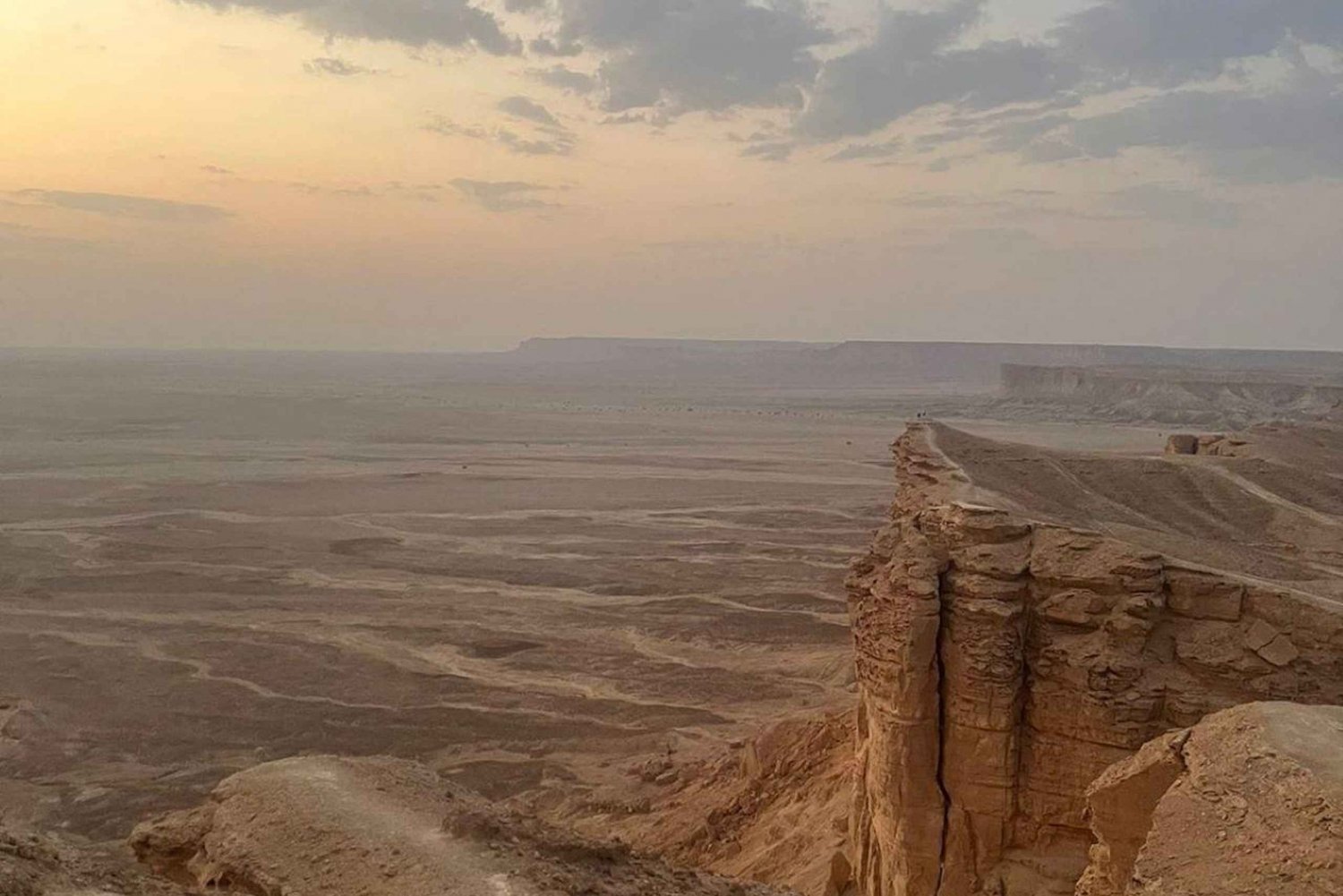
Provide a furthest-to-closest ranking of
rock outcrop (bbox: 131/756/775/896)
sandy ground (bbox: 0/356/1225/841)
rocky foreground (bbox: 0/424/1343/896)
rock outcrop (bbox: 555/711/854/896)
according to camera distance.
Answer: sandy ground (bbox: 0/356/1225/841)
rock outcrop (bbox: 555/711/854/896)
rock outcrop (bbox: 131/756/775/896)
rocky foreground (bbox: 0/424/1343/896)

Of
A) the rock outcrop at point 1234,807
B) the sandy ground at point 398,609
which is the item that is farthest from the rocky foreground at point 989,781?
the sandy ground at point 398,609

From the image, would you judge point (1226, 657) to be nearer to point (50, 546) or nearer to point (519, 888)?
point (519, 888)

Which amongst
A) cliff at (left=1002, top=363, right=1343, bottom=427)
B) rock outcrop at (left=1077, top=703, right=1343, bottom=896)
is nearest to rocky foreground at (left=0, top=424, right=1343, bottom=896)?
rock outcrop at (left=1077, top=703, right=1343, bottom=896)

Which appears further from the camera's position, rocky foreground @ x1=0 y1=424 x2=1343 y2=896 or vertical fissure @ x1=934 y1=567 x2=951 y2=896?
vertical fissure @ x1=934 y1=567 x2=951 y2=896

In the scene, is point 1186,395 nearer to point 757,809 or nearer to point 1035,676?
point 757,809

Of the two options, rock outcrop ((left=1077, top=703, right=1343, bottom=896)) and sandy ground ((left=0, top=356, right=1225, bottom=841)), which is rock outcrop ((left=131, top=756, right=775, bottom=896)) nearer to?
rock outcrop ((left=1077, top=703, right=1343, bottom=896))

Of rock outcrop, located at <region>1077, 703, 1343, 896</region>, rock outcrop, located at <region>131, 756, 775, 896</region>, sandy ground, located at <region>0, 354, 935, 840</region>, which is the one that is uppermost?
rock outcrop, located at <region>1077, 703, 1343, 896</region>
